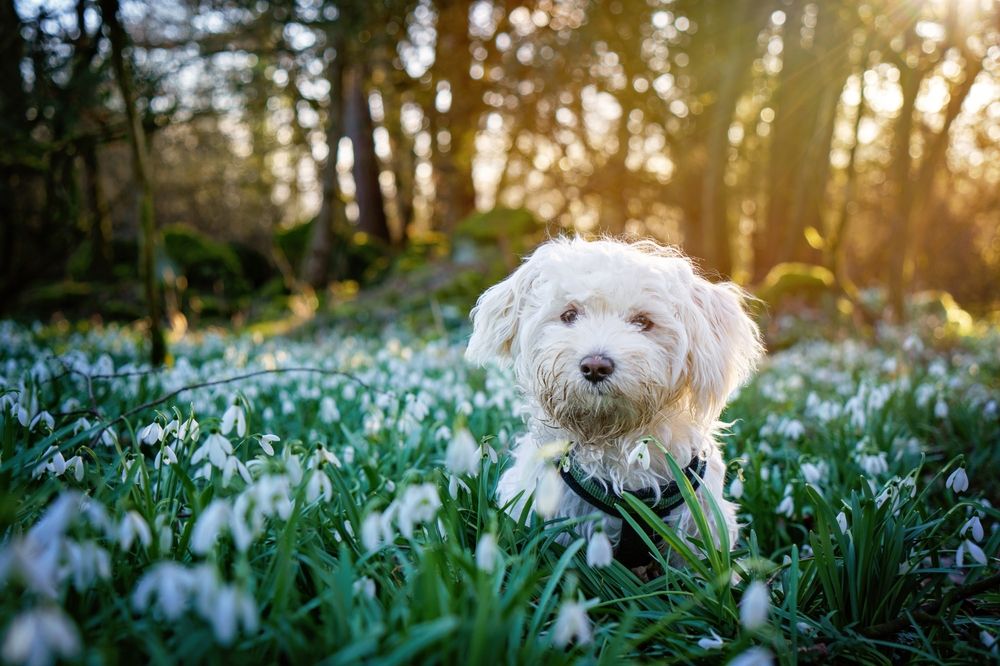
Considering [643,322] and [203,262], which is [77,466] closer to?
[643,322]

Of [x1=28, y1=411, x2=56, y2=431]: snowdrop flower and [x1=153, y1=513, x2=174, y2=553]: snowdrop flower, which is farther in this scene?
[x1=28, y1=411, x2=56, y2=431]: snowdrop flower

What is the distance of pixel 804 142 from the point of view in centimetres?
1539

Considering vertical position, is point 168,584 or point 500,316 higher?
point 500,316

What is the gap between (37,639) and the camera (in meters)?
1.18

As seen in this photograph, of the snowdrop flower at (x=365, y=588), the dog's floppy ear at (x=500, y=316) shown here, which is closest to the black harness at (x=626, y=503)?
the dog's floppy ear at (x=500, y=316)

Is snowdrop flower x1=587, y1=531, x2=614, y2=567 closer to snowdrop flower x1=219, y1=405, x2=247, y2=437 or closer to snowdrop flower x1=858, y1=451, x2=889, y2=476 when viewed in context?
snowdrop flower x1=219, y1=405, x2=247, y2=437

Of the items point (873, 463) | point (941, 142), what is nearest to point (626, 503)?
point (873, 463)

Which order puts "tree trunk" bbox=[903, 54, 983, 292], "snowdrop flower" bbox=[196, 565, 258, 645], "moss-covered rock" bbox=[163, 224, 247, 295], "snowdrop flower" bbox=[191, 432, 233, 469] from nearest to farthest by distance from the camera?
"snowdrop flower" bbox=[196, 565, 258, 645]
"snowdrop flower" bbox=[191, 432, 233, 469]
"tree trunk" bbox=[903, 54, 983, 292]
"moss-covered rock" bbox=[163, 224, 247, 295]

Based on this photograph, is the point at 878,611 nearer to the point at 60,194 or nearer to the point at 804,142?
the point at 60,194

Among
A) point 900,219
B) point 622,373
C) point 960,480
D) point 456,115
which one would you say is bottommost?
point 960,480

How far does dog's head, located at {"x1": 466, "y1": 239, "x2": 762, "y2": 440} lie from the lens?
262 centimetres

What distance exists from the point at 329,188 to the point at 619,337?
11721 millimetres

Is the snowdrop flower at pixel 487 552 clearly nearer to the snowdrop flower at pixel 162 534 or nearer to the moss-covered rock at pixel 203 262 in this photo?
the snowdrop flower at pixel 162 534

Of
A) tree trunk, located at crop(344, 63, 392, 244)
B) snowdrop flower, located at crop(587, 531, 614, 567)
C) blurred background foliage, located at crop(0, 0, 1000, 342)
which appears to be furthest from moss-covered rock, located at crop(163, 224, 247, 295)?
snowdrop flower, located at crop(587, 531, 614, 567)
